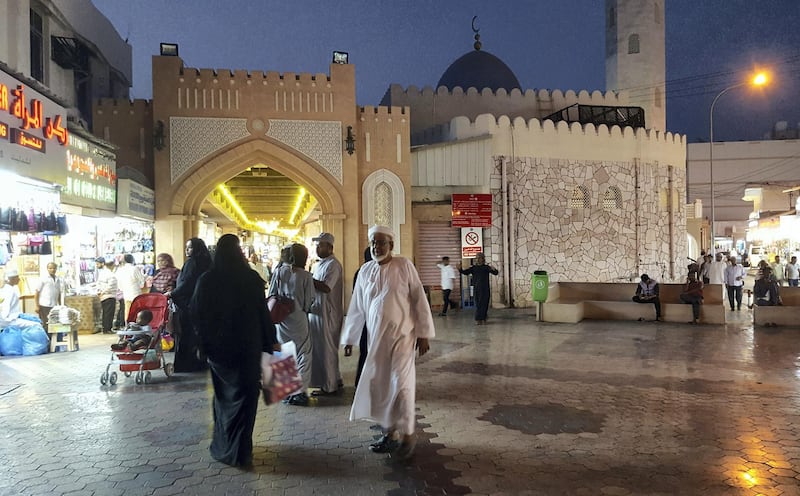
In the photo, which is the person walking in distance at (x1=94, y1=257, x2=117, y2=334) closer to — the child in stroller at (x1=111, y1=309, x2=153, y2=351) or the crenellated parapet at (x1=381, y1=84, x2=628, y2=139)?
the child in stroller at (x1=111, y1=309, x2=153, y2=351)

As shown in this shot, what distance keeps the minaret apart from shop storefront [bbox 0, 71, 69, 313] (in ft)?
69.1

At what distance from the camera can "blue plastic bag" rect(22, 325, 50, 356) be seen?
8180 mm

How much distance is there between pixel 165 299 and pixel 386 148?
769 centimetres

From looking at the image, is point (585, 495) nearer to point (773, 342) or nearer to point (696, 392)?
point (696, 392)

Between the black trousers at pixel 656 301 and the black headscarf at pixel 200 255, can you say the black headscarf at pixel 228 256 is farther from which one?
the black trousers at pixel 656 301

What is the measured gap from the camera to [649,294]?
1180cm

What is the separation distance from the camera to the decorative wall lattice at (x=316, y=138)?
12.8m

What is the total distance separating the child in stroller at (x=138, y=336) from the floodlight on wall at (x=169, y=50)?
305 inches

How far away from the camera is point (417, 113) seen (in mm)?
17922

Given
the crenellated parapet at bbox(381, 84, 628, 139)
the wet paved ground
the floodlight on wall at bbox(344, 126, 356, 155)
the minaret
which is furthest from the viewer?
the minaret

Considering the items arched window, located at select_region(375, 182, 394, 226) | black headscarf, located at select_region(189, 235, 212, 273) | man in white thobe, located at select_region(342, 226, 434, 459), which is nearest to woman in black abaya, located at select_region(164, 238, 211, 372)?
black headscarf, located at select_region(189, 235, 212, 273)

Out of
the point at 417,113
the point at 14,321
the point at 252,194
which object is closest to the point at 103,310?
the point at 14,321

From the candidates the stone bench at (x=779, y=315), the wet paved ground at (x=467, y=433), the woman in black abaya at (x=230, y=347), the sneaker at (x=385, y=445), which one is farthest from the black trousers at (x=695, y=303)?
the woman in black abaya at (x=230, y=347)

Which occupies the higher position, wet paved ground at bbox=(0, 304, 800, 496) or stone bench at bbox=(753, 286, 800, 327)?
stone bench at bbox=(753, 286, 800, 327)
